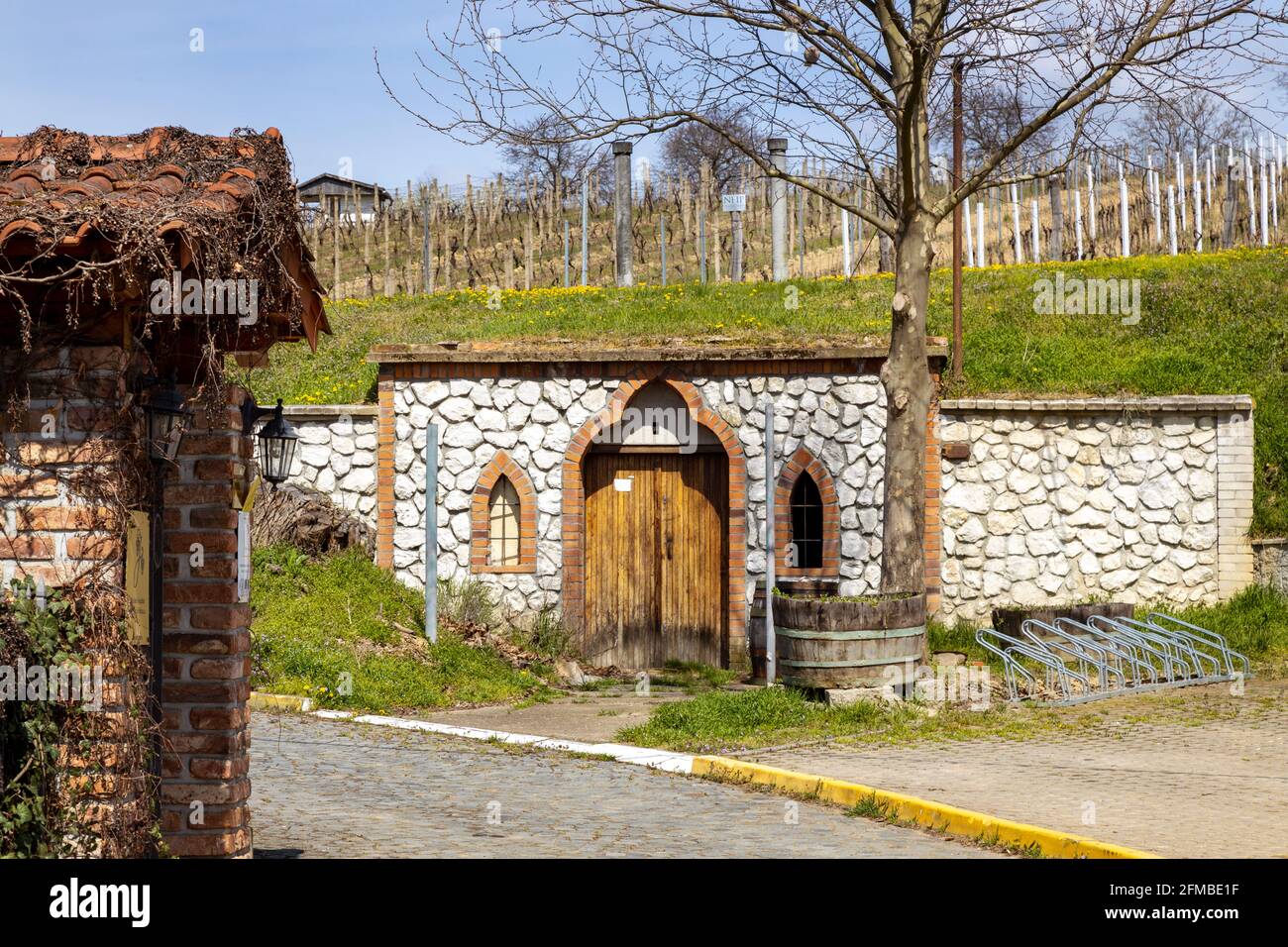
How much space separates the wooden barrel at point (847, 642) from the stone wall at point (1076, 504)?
422cm

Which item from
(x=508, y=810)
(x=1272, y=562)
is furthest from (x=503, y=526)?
(x=1272, y=562)

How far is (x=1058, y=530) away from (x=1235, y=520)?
6.75ft

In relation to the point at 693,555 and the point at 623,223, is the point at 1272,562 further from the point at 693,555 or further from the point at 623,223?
the point at 623,223

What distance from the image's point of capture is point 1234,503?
16.0 m

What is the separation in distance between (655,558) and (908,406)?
4977 mm

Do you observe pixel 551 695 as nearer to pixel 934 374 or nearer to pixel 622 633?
pixel 622 633

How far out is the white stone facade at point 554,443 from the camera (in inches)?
643

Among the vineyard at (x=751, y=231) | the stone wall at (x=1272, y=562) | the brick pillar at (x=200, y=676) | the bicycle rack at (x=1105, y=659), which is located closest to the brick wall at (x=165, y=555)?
the brick pillar at (x=200, y=676)

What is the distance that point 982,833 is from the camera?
309 inches

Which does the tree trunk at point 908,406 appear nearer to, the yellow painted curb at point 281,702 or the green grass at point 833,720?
the green grass at point 833,720

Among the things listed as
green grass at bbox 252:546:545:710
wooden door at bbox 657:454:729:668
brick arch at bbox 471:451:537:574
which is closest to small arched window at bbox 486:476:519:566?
brick arch at bbox 471:451:537:574

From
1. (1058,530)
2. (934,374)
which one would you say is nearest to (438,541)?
(934,374)

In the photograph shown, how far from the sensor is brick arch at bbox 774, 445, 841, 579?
16.3m

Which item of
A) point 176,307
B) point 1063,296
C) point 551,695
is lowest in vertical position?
point 551,695
